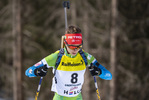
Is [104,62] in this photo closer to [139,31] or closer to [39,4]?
[139,31]

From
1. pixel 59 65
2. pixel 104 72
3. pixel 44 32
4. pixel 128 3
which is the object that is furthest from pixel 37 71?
pixel 44 32

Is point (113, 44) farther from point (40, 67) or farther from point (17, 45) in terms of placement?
point (40, 67)

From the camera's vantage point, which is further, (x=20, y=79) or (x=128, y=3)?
(x=128, y=3)

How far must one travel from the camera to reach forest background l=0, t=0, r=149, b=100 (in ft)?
25.4

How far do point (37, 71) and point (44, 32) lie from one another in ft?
31.4

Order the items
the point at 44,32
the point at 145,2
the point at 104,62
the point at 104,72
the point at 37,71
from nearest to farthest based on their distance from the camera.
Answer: the point at 37,71, the point at 104,72, the point at 145,2, the point at 104,62, the point at 44,32

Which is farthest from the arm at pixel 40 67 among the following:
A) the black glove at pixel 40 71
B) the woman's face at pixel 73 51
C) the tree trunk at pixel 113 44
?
the tree trunk at pixel 113 44

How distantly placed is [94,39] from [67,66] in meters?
8.42

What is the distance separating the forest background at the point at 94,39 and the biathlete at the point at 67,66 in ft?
14.8

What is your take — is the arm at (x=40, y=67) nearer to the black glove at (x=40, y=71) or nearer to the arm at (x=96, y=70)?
the black glove at (x=40, y=71)

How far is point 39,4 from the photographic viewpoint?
12398mm

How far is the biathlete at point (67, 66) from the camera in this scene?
287cm

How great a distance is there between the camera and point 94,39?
11172 millimetres

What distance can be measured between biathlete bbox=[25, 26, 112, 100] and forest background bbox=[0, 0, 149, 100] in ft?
14.8
